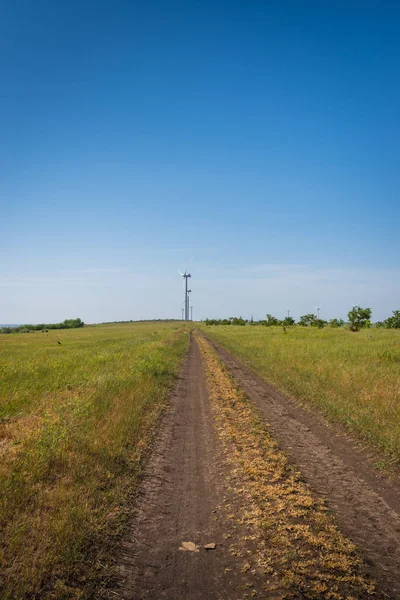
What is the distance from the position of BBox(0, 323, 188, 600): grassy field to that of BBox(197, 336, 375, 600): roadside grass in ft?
6.60

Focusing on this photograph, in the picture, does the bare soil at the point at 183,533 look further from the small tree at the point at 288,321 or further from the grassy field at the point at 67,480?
the small tree at the point at 288,321

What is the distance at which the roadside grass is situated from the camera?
166 inches

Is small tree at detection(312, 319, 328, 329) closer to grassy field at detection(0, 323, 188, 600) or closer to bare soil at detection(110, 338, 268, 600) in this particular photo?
grassy field at detection(0, 323, 188, 600)

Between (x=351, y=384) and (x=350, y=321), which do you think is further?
(x=350, y=321)

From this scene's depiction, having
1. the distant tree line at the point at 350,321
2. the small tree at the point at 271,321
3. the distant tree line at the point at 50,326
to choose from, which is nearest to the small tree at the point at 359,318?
the distant tree line at the point at 350,321

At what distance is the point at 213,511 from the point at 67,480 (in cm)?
288

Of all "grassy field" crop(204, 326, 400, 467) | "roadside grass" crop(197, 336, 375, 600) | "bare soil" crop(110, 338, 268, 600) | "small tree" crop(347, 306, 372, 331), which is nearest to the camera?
"roadside grass" crop(197, 336, 375, 600)

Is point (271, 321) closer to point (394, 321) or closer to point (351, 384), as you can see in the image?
point (394, 321)

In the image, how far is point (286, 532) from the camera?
207 inches

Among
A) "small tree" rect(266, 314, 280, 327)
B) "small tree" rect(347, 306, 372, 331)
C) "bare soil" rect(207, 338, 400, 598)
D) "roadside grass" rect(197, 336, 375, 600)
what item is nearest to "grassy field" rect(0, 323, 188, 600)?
"roadside grass" rect(197, 336, 375, 600)

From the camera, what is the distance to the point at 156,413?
40.4 feet

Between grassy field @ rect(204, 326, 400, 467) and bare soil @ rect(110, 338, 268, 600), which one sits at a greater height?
grassy field @ rect(204, 326, 400, 467)

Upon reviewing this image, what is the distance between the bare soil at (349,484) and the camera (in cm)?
484

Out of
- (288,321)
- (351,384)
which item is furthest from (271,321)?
(351,384)
